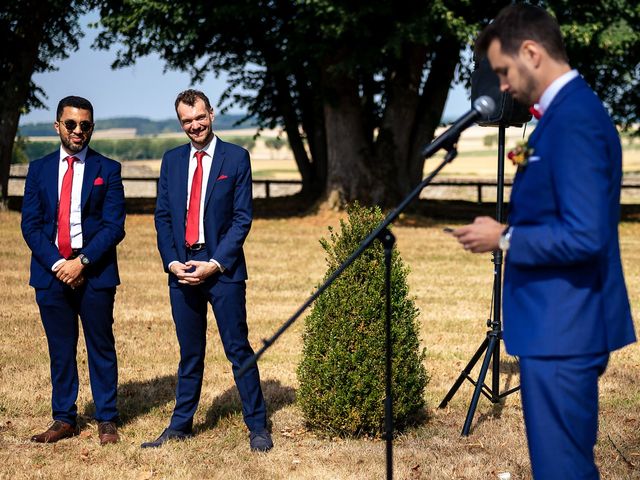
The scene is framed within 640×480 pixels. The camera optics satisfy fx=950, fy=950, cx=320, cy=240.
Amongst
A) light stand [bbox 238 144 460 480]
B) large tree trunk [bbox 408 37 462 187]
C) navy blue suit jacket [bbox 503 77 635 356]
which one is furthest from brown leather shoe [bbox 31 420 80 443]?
large tree trunk [bbox 408 37 462 187]

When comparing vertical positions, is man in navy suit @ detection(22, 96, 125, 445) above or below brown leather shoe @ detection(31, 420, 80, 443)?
above

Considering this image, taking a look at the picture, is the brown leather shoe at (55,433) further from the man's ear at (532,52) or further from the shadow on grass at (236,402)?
the man's ear at (532,52)

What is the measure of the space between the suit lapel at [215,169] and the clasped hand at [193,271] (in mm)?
417

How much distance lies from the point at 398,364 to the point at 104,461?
2158mm

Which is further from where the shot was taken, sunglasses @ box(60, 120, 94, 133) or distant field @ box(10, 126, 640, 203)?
distant field @ box(10, 126, 640, 203)

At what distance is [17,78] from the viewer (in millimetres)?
25109

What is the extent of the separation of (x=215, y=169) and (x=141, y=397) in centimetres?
260

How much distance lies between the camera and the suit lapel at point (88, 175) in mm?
6785

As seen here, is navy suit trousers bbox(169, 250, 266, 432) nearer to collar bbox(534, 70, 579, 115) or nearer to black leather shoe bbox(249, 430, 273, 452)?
black leather shoe bbox(249, 430, 273, 452)

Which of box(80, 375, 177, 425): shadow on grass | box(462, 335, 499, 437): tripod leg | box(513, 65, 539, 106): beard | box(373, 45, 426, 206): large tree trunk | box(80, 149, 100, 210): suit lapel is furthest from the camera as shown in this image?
box(373, 45, 426, 206): large tree trunk

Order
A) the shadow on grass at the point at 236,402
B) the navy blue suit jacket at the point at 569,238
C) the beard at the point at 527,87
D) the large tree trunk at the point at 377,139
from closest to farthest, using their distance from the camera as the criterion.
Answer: the navy blue suit jacket at the point at 569,238
the beard at the point at 527,87
the shadow on grass at the point at 236,402
the large tree trunk at the point at 377,139

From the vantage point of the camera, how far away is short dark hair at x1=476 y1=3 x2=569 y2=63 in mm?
3490

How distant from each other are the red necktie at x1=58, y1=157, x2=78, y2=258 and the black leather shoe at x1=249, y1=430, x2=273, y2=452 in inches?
72.7

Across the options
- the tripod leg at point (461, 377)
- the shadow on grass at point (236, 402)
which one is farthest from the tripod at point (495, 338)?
the shadow on grass at point (236, 402)
